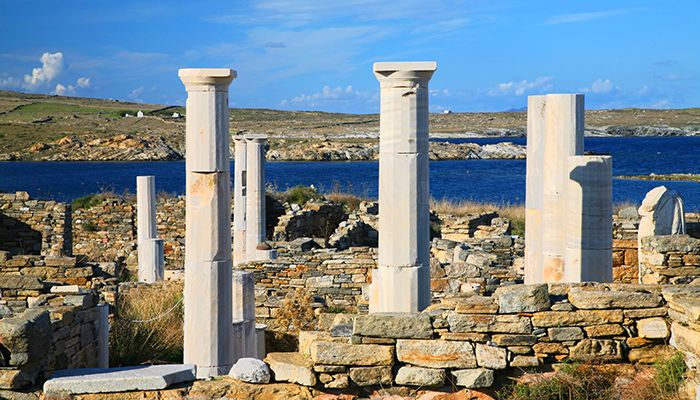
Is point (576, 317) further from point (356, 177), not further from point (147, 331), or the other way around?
point (356, 177)

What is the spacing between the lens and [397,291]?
9859 mm

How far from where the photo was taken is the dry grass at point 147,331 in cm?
1108

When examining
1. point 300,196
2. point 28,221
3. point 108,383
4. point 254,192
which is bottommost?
point 108,383

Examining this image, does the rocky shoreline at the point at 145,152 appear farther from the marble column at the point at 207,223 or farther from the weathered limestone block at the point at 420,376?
the weathered limestone block at the point at 420,376

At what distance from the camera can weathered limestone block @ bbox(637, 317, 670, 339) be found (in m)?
7.17

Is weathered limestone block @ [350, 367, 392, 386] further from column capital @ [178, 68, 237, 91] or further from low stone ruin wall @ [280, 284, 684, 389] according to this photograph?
column capital @ [178, 68, 237, 91]

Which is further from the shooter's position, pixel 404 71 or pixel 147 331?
pixel 147 331

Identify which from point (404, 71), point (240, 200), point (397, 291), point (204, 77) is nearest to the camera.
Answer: point (404, 71)

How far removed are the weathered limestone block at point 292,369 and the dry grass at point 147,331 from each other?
3522 millimetres

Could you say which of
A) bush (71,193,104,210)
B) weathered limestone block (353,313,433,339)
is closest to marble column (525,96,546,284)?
weathered limestone block (353,313,433,339)

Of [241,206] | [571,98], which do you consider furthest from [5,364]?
[241,206]

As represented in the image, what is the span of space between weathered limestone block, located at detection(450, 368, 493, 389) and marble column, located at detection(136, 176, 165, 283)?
10.3 metres

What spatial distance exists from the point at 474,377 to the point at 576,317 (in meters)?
0.94

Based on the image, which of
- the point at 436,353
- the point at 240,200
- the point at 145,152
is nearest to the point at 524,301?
the point at 436,353
